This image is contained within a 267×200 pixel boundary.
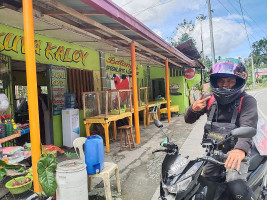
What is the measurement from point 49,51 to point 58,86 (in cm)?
102

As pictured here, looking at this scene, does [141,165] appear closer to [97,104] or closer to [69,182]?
[69,182]

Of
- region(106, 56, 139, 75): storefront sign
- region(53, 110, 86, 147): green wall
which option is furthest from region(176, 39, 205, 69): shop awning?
region(53, 110, 86, 147): green wall

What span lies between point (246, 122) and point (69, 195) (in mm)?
2209

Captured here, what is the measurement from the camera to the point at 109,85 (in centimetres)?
923

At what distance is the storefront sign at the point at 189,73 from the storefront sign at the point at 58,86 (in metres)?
8.81

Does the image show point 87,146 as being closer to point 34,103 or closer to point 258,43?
point 34,103

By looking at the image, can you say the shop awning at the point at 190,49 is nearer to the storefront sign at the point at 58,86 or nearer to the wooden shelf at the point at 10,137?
the storefront sign at the point at 58,86

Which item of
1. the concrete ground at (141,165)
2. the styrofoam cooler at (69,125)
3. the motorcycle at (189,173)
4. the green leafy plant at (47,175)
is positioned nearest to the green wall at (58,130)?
the styrofoam cooler at (69,125)

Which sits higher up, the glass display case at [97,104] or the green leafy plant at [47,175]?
the glass display case at [97,104]

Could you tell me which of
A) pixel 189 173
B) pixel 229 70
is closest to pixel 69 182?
pixel 189 173

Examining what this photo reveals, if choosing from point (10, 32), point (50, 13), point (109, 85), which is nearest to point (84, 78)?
point (109, 85)

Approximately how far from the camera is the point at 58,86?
6.45 metres

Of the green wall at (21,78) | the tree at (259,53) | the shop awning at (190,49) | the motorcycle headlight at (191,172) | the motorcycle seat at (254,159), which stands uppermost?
the tree at (259,53)

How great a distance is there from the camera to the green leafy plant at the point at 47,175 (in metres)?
2.61
